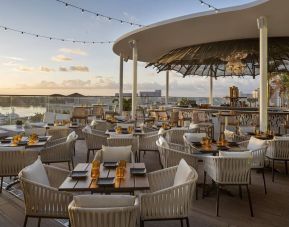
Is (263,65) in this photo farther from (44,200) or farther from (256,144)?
(44,200)

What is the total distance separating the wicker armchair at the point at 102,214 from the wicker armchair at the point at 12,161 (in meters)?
2.43

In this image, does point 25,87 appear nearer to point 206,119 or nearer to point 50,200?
point 206,119

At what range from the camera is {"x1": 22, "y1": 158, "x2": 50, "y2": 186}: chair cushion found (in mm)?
2957

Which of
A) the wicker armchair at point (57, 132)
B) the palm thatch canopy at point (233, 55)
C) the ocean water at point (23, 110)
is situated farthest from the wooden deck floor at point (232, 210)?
the ocean water at point (23, 110)

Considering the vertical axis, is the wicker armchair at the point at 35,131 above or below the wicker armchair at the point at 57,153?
above

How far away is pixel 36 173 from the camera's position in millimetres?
3145

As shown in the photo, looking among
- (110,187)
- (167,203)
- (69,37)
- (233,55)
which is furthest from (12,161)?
(69,37)

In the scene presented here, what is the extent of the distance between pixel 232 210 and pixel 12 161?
128 inches

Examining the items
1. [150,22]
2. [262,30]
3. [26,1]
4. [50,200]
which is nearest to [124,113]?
[150,22]

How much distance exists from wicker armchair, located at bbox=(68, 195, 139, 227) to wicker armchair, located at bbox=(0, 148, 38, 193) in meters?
2.43

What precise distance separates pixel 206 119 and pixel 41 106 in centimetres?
701

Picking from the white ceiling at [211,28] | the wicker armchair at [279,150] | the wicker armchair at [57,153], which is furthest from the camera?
the white ceiling at [211,28]

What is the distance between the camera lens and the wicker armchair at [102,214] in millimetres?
2078

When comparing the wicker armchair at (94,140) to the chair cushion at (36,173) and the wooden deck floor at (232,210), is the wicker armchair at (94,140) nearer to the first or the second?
the wooden deck floor at (232,210)
